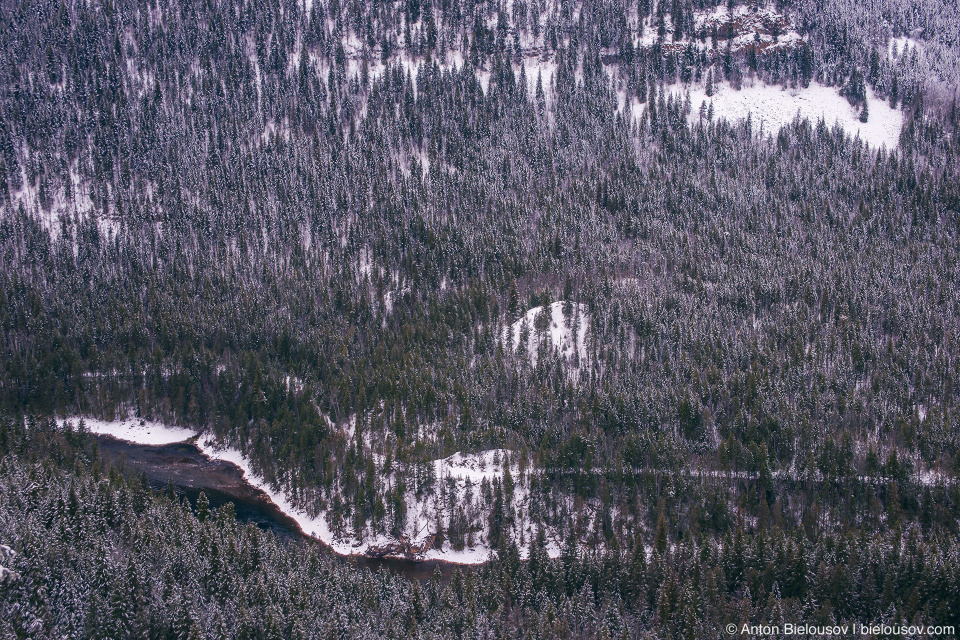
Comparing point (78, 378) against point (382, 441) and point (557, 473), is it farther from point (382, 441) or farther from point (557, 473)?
point (557, 473)

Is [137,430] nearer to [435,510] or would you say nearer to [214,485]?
[214,485]

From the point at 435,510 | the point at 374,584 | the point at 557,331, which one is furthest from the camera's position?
the point at 557,331

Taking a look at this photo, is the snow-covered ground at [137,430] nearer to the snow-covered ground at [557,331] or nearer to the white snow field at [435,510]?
the white snow field at [435,510]

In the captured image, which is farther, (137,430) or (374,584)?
(137,430)

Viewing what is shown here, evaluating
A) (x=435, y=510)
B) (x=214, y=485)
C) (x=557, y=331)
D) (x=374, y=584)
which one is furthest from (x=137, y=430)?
(x=557, y=331)

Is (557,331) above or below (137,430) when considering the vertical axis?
above

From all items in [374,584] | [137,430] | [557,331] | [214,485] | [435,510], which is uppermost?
[557,331]

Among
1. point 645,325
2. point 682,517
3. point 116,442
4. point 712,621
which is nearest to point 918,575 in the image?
point 712,621

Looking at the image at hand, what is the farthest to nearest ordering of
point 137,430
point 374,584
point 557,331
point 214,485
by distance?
1. point 557,331
2. point 137,430
3. point 214,485
4. point 374,584
